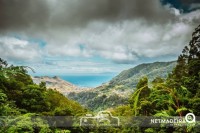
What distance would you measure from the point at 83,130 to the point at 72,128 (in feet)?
3.32

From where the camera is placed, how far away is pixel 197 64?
14.4 meters

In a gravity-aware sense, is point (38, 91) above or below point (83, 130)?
above

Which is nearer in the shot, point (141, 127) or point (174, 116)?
point (174, 116)

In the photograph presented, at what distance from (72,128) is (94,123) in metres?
1.41

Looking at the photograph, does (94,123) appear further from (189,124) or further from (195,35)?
(189,124)

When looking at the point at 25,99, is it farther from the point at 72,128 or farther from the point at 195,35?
the point at 195,35

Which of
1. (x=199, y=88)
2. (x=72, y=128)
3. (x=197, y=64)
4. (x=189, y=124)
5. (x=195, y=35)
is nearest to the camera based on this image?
(x=189, y=124)

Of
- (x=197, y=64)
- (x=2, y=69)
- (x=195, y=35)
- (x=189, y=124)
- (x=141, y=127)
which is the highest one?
(x=195, y=35)

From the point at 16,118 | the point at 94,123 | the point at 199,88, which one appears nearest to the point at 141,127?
the point at 94,123

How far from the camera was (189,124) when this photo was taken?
3.24m

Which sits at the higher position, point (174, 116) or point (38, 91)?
point (38, 91)

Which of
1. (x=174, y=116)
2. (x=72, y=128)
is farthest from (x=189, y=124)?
(x=72, y=128)

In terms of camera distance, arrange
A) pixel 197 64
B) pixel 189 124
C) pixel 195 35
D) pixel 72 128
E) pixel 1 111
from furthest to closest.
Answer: pixel 195 35, pixel 72 128, pixel 197 64, pixel 1 111, pixel 189 124

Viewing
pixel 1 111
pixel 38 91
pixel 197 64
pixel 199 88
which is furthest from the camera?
pixel 38 91
